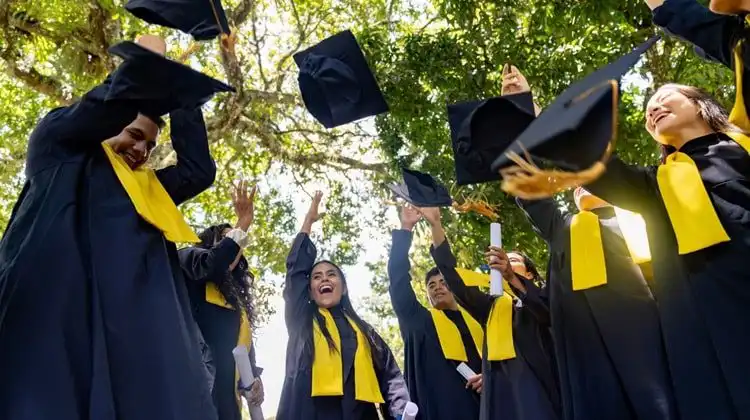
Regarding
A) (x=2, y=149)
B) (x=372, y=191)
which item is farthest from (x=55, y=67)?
(x=372, y=191)

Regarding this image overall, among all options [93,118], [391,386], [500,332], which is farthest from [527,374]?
[93,118]

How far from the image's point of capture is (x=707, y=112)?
2.43 m

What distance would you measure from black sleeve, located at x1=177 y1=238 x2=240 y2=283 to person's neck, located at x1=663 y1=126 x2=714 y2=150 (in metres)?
2.12

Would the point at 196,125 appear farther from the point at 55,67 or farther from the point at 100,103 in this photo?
the point at 55,67

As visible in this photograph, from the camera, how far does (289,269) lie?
4211mm

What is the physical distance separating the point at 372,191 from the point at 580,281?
5.31 m

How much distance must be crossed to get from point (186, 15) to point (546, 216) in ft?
5.30

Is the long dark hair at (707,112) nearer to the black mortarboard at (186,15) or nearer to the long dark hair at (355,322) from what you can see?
the black mortarboard at (186,15)

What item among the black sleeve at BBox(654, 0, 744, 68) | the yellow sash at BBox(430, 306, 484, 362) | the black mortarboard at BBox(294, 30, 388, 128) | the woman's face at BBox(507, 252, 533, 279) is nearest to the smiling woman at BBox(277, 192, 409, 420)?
the yellow sash at BBox(430, 306, 484, 362)

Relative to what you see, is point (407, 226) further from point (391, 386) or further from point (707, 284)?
point (707, 284)

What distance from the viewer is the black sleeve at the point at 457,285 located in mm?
3986

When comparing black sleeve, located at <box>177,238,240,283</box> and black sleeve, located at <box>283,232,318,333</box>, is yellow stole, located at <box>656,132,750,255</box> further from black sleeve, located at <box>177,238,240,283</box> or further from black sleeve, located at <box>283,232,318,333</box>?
black sleeve, located at <box>283,232,318,333</box>

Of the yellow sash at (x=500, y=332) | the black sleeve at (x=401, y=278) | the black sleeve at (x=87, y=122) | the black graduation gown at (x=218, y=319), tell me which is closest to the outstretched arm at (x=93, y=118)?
the black sleeve at (x=87, y=122)

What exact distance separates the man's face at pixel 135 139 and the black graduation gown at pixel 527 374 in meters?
1.98
